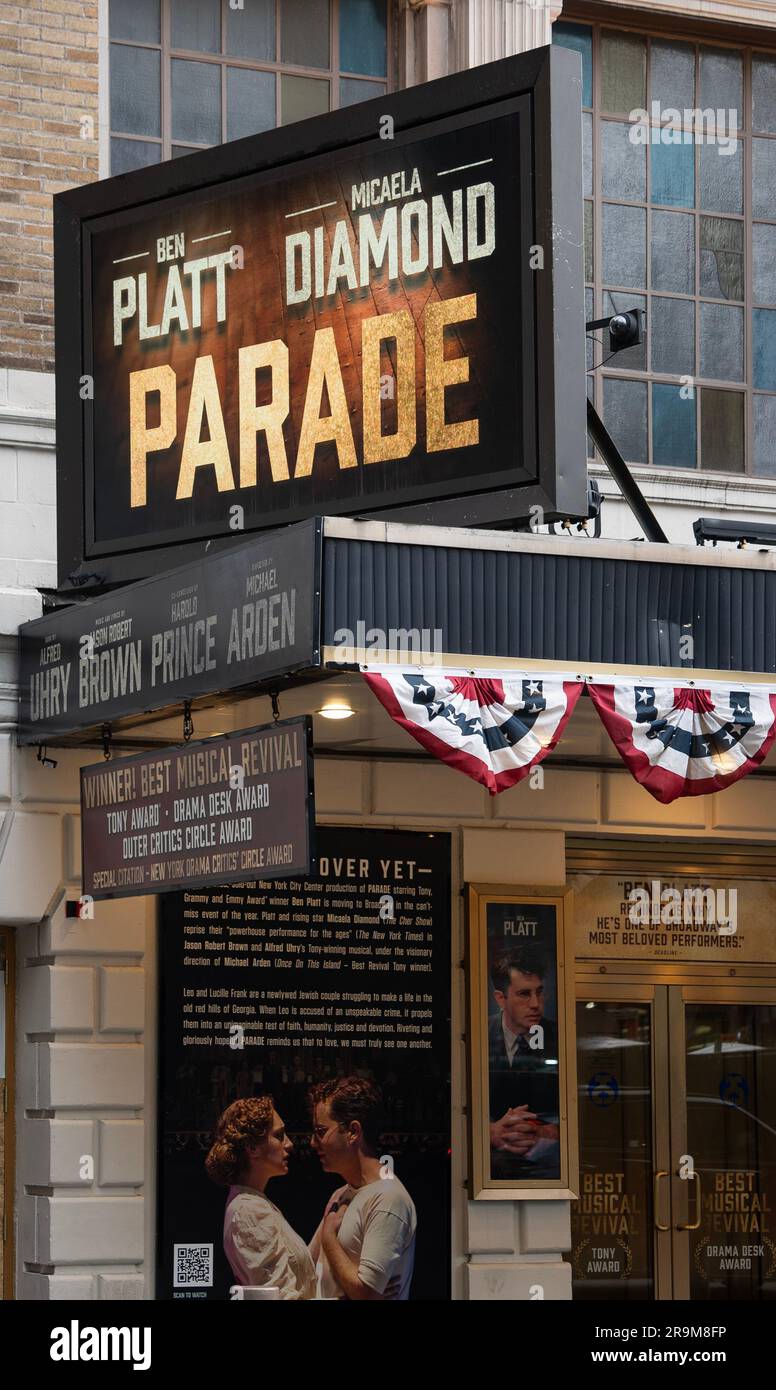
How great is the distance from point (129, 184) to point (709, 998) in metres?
6.33

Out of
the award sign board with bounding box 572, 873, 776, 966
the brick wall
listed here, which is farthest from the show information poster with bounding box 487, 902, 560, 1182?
the brick wall

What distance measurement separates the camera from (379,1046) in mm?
12617

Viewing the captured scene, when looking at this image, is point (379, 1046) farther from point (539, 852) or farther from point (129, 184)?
point (129, 184)

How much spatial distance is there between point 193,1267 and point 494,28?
7886mm

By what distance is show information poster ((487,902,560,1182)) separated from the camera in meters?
12.8

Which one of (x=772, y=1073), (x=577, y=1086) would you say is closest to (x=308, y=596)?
(x=577, y=1086)

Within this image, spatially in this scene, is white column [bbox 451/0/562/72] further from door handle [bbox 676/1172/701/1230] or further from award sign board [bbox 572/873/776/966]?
door handle [bbox 676/1172/701/1230]

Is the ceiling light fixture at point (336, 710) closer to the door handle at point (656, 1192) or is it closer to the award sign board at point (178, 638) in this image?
the award sign board at point (178, 638)

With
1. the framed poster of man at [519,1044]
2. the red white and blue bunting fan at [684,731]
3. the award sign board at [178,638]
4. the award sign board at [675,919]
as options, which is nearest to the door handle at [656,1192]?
the framed poster of man at [519,1044]

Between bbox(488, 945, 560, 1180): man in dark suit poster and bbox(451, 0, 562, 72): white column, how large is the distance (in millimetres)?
5690

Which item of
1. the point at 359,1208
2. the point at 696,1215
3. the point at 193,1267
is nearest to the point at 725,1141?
the point at 696,1215

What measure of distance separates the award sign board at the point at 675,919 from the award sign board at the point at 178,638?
12.7 feet

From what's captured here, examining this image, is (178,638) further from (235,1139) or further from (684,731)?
(235,1139)

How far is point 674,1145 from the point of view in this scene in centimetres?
1363
